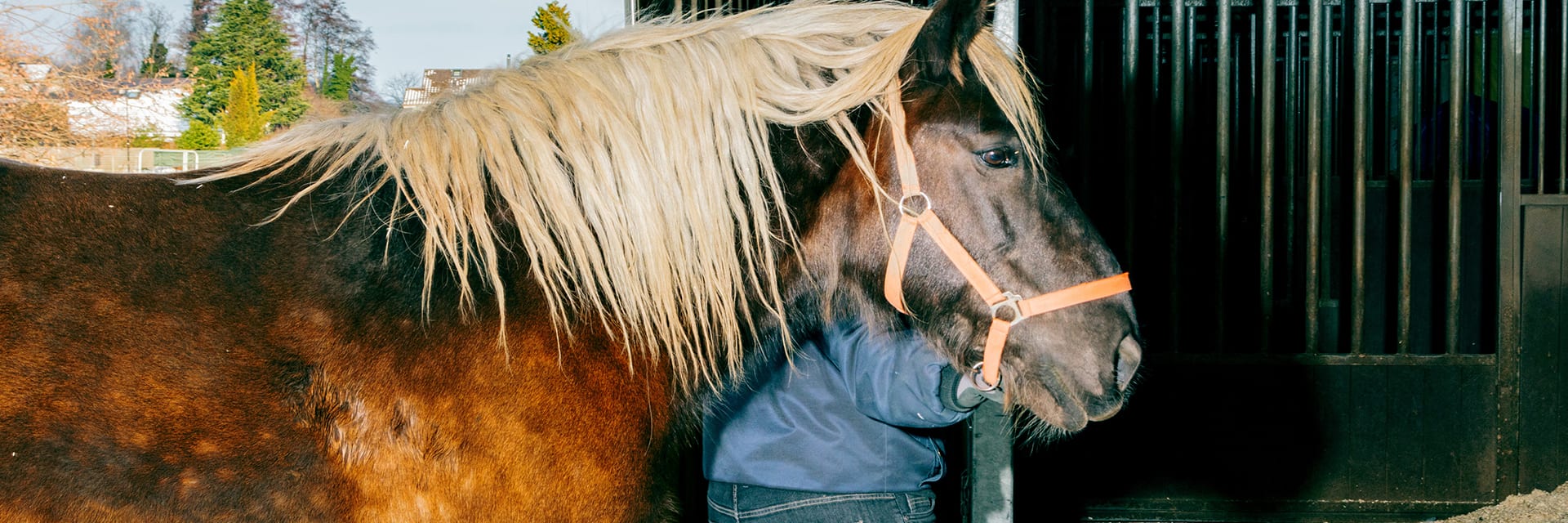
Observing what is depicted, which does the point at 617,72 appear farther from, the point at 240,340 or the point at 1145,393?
the point at 1145,393

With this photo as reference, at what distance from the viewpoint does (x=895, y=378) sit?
1828 mm

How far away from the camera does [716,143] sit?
1560 millimetres

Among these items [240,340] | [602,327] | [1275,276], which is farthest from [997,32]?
[1275,276]

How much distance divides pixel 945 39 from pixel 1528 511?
3489 mm

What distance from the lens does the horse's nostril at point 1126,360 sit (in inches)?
64.0

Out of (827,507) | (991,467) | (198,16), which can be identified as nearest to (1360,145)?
(991,467)

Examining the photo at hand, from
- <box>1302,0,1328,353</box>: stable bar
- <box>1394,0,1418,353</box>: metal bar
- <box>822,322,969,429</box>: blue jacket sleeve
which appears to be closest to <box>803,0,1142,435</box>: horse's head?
<box>822,322,969,429</box>: blue jacket sleeve

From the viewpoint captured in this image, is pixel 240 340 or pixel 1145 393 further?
pixel 1145 393

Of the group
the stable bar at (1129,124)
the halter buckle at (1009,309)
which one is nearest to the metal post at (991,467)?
the halter buckle at (1009,309)

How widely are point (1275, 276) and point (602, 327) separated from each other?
14.8 ft

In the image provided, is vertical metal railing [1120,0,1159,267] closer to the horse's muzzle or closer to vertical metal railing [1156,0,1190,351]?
vertical metal railing [1156,0,1190,351]

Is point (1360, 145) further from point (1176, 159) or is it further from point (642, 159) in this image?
point (642, 159)

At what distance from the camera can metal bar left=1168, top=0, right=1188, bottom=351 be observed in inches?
130

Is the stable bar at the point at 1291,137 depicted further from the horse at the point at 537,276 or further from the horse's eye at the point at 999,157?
the horse's eye at the point at 999,157
